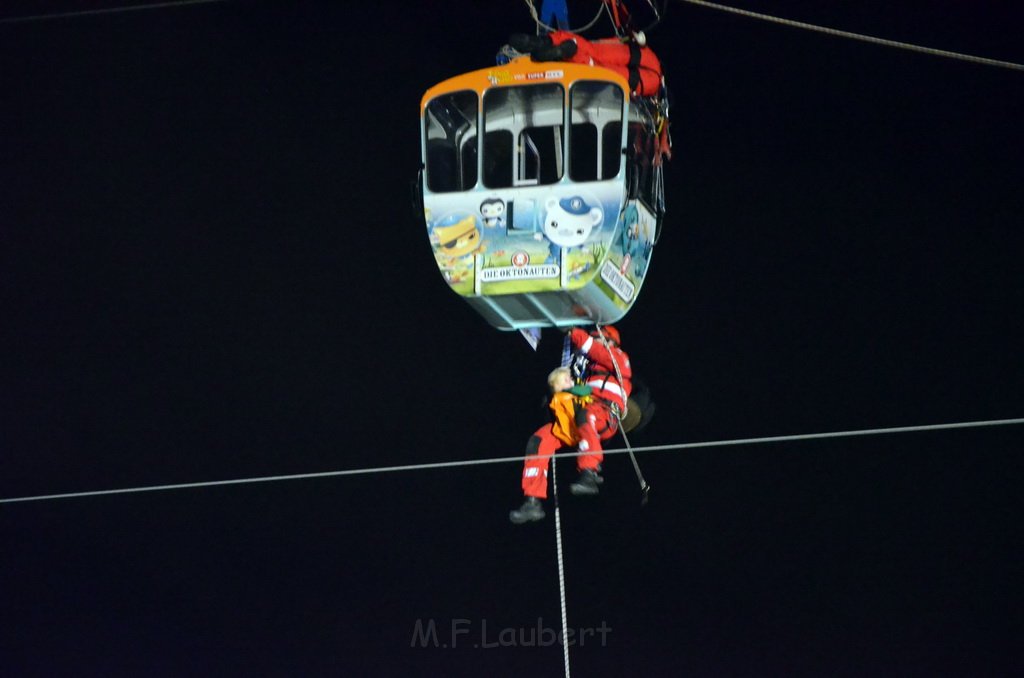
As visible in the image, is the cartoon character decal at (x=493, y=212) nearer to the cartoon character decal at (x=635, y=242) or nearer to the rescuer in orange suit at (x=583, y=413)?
the cartoon character decal at (x=635, y=242)

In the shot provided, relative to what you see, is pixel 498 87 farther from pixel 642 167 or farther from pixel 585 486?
pixel 585 486

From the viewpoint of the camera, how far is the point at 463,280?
6055 millimetres

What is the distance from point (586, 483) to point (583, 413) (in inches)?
10.2

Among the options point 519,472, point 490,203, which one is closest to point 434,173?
point 490,203

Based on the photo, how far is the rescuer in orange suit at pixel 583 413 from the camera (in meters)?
6.36

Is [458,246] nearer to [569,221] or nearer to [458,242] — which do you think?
[458,242]

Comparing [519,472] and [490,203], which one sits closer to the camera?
[490,203]

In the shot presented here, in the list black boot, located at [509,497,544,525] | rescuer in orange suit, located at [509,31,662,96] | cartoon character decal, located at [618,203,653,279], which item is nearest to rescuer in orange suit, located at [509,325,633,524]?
black boot, located at [509,497,544,525]

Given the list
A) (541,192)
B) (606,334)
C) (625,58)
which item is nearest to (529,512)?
(606,334)

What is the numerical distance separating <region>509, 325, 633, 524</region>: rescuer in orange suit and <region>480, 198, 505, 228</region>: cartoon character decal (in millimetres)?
679

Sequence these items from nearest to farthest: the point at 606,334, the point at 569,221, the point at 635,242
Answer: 1. the point at 569,221
2. the point at 635,242
3. the point at 606,334

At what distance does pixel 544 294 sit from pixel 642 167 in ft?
1.82

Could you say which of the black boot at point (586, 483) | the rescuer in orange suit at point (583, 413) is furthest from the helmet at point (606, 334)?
the black boot at point (586, 483)

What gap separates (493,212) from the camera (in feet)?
19.8
